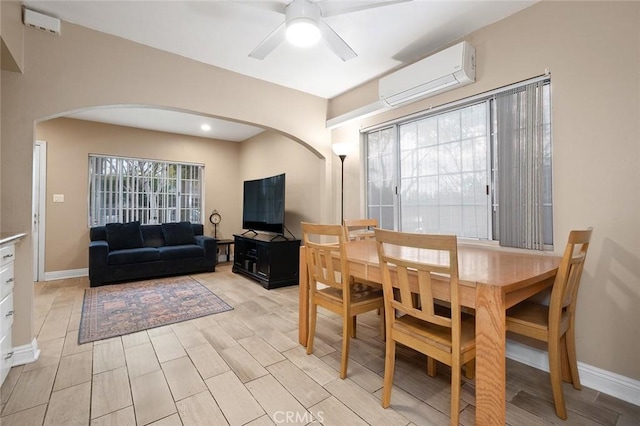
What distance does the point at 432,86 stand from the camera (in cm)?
260

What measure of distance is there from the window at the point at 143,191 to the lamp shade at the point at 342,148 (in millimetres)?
3503

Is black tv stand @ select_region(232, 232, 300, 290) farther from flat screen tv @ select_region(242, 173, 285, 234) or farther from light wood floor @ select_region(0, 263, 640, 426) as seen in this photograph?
light wood floor @ select_region(0, 263, 640, 426)

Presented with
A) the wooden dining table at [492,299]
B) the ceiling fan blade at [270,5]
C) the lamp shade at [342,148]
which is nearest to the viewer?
the wooden dining table at [492,299]

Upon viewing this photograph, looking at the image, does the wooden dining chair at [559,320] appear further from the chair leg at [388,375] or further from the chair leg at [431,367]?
the chair leg at [388,375]

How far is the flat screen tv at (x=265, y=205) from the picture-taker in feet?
14.1

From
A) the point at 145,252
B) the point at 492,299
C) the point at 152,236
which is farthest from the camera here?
the point at 152,236

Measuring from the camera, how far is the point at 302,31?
194 centimetres

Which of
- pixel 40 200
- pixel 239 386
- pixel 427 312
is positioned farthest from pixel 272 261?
pixel 40 200

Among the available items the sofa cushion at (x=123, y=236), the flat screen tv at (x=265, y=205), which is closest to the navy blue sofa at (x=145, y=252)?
the sofa cushion at (x=123, y=236)

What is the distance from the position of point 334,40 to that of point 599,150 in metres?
1.91

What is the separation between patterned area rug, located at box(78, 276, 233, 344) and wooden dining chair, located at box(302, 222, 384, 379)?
148cm

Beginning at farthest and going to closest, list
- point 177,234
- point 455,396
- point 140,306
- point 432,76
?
point 177,234 → point 140,306 → point 432,76 → point 455,396

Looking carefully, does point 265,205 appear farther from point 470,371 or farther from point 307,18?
point 470,371

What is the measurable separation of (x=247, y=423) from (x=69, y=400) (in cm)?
111
